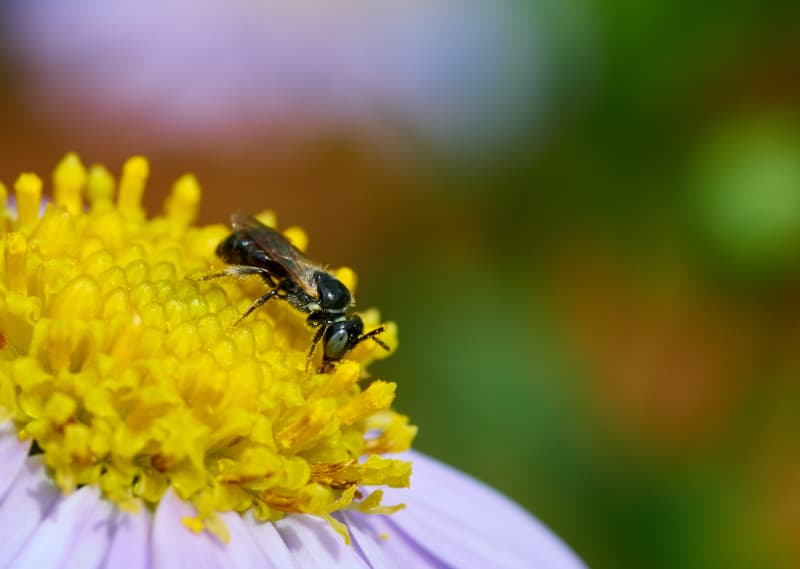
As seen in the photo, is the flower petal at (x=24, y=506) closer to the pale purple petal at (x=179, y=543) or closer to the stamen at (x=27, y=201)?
the pale purple petal at (x=179, y=543)

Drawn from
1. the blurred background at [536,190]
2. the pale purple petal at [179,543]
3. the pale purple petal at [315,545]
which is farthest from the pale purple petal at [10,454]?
the blurred background at [536,190]

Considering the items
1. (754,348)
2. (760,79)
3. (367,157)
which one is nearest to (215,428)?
(754,348)

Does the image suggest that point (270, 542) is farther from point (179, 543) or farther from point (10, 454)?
point (10, 454)

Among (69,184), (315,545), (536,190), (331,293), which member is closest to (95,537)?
(315,545)

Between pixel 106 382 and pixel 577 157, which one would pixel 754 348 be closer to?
pixel 577 157

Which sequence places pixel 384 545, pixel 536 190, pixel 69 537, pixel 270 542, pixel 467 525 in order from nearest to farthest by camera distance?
pixel 69 537 < pixel 270 542 < pixel 384 545 < pixel 467 525 < pixel 536 190

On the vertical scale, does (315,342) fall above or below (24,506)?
above
